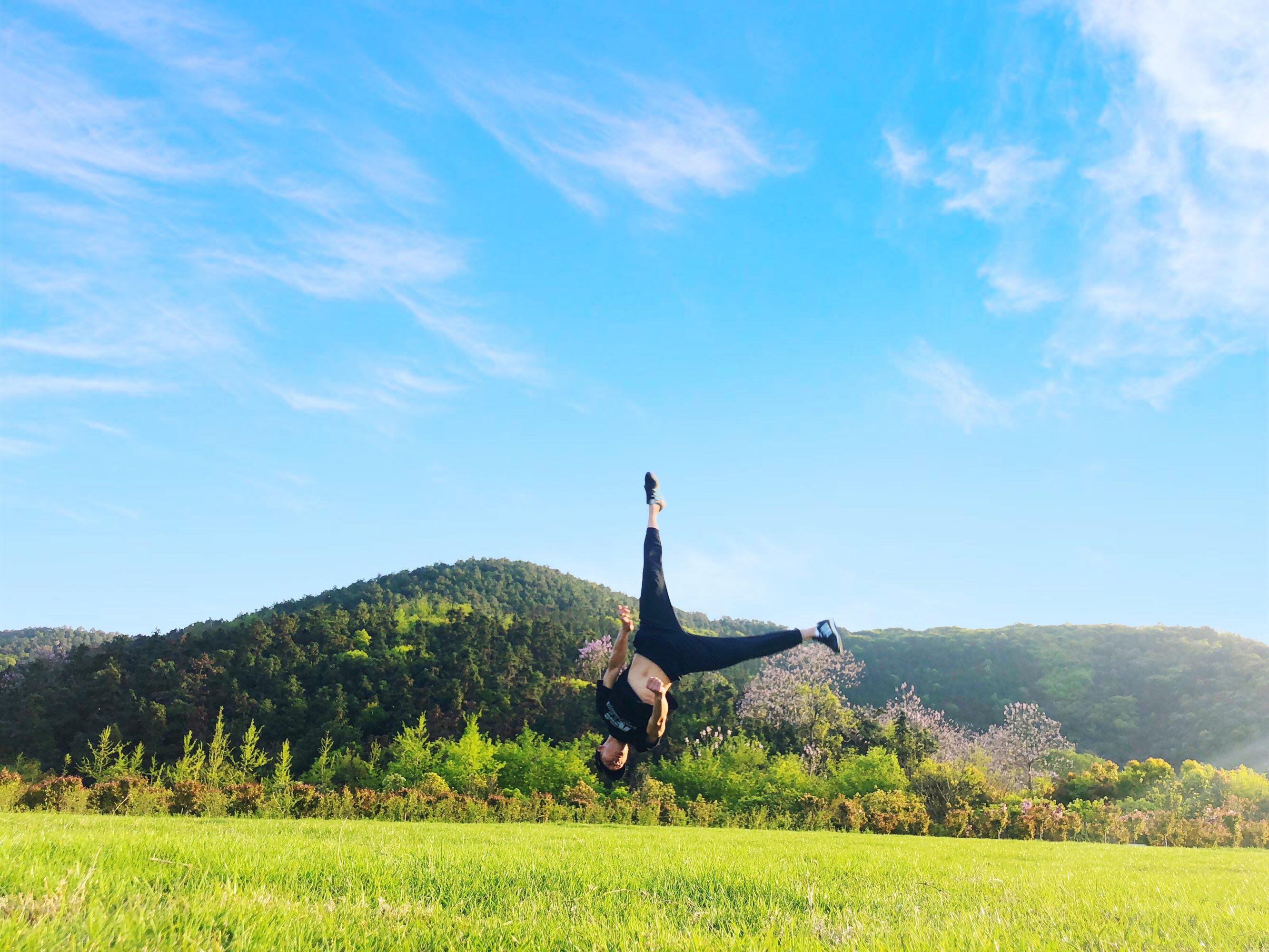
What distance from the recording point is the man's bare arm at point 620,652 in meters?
6.90

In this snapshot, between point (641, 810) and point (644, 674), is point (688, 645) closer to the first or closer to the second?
point (644, 674)

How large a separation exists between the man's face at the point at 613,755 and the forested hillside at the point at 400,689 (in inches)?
998

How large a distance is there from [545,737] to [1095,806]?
2050 centimetres

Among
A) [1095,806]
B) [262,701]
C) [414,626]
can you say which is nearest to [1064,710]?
[1095,806]

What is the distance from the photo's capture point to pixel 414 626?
44.0 metres

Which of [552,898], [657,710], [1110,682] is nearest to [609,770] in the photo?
[657,710]

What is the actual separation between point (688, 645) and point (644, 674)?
1.69 feet

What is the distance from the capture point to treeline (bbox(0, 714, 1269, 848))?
1609 cm

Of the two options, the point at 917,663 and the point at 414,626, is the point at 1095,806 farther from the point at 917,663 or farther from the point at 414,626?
the point at 917,663

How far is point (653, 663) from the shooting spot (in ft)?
23.8

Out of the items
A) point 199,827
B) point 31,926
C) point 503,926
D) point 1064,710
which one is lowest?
point 1064,710

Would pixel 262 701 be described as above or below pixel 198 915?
below

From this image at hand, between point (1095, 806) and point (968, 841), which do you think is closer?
point (968, 841)

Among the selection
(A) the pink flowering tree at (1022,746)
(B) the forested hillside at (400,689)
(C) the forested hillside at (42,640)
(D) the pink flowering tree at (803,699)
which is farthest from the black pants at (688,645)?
(C) the forested hillside at (42,640)
